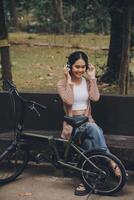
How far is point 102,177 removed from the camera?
17.9 ft

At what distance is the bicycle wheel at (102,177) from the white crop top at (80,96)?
578 mm

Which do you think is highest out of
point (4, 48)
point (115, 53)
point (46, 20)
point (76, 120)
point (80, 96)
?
point (4, 48)

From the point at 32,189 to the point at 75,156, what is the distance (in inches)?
22.0

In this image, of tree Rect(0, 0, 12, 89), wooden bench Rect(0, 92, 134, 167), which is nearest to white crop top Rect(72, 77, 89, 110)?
wooden bench Rect(0, 92, 134, 167)

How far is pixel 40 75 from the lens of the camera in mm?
13562

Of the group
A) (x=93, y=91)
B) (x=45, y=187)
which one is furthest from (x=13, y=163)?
(x=93, y=91)

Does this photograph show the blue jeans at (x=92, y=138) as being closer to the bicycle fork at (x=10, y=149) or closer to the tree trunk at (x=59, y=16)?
the bicycle fork at (x=10, y=149)

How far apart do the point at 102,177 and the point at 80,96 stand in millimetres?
896

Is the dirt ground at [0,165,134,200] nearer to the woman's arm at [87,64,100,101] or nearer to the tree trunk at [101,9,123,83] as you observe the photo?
the woman's arm at [87,64,100,101]

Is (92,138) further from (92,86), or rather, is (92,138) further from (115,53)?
(115,53)

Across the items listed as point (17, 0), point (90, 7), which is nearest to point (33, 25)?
point (17, 0)

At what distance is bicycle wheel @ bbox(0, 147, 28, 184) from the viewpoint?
584cm

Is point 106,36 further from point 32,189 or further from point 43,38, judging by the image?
point 32,189

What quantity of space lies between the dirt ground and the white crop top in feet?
2.55
